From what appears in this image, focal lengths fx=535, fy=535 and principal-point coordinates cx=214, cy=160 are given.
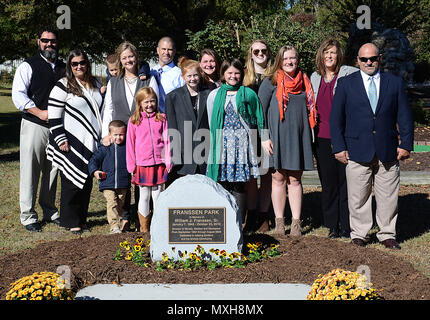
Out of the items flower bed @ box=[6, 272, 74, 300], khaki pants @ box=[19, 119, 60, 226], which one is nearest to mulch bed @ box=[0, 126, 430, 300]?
flower bed @ box=[6, 272, 74, 300]

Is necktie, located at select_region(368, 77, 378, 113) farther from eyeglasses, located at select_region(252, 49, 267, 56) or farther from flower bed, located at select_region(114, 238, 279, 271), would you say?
flower bed, located at select_region(114, 238, 279, 271)

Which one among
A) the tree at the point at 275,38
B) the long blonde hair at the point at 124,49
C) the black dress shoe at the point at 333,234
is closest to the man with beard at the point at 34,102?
the long blonde hair at the point at 124,49

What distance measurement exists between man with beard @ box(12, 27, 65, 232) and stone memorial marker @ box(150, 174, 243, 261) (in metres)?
2.33

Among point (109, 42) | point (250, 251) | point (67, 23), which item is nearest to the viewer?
point (250, 251)

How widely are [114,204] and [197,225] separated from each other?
1577mm

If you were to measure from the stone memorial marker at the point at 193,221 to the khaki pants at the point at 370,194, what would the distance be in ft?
5.02

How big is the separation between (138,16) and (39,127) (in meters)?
17.5

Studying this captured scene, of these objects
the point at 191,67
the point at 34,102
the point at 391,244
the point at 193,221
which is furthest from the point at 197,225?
the point at 34,102

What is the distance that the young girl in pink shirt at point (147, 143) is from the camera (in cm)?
626

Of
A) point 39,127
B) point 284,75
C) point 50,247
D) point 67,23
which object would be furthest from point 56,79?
point 67,23

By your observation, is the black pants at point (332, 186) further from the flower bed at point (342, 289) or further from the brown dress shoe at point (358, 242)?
the flower bed at point (342, 289)

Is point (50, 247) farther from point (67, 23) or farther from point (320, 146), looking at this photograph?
point (67, 23)

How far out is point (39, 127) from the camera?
6883 mm

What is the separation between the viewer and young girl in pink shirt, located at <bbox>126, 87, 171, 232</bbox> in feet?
20.5
